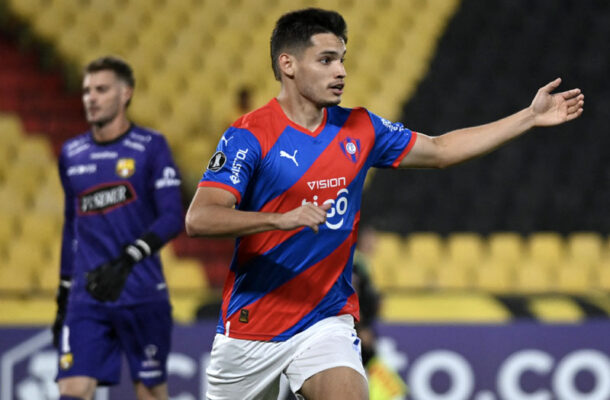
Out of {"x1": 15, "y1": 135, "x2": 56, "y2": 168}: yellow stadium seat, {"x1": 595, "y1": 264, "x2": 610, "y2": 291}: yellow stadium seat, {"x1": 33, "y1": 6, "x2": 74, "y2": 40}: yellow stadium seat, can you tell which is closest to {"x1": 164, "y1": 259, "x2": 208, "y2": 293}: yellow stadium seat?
{"x1": 15, "y1": 135, "x2": 56, "y2": 168}: yellow stadium seat

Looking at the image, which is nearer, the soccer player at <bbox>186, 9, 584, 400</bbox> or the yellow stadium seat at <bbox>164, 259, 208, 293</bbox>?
the soccer player at <bbox>186, 9, 584, 400</bbox>

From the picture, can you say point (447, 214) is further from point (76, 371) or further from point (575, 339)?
point (76, 371)

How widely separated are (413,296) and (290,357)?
3721mm

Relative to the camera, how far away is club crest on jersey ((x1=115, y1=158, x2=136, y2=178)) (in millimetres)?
4980

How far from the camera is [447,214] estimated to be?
9758 mm

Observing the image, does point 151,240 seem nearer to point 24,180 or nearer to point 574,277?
point 24,180

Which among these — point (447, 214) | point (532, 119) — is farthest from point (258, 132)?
point (447, 214)

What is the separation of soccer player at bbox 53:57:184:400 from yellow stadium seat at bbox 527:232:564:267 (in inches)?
191

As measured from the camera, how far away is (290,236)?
11.9ft

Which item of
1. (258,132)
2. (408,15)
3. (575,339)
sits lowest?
(575,339)

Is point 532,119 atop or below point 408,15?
below

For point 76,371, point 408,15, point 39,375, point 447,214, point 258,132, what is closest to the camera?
point 258,132

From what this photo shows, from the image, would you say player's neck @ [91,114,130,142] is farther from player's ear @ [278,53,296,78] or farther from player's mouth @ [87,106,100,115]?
player's ear @ [278,53,296,78]

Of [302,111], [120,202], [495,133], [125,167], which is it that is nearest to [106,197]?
[120,202]
